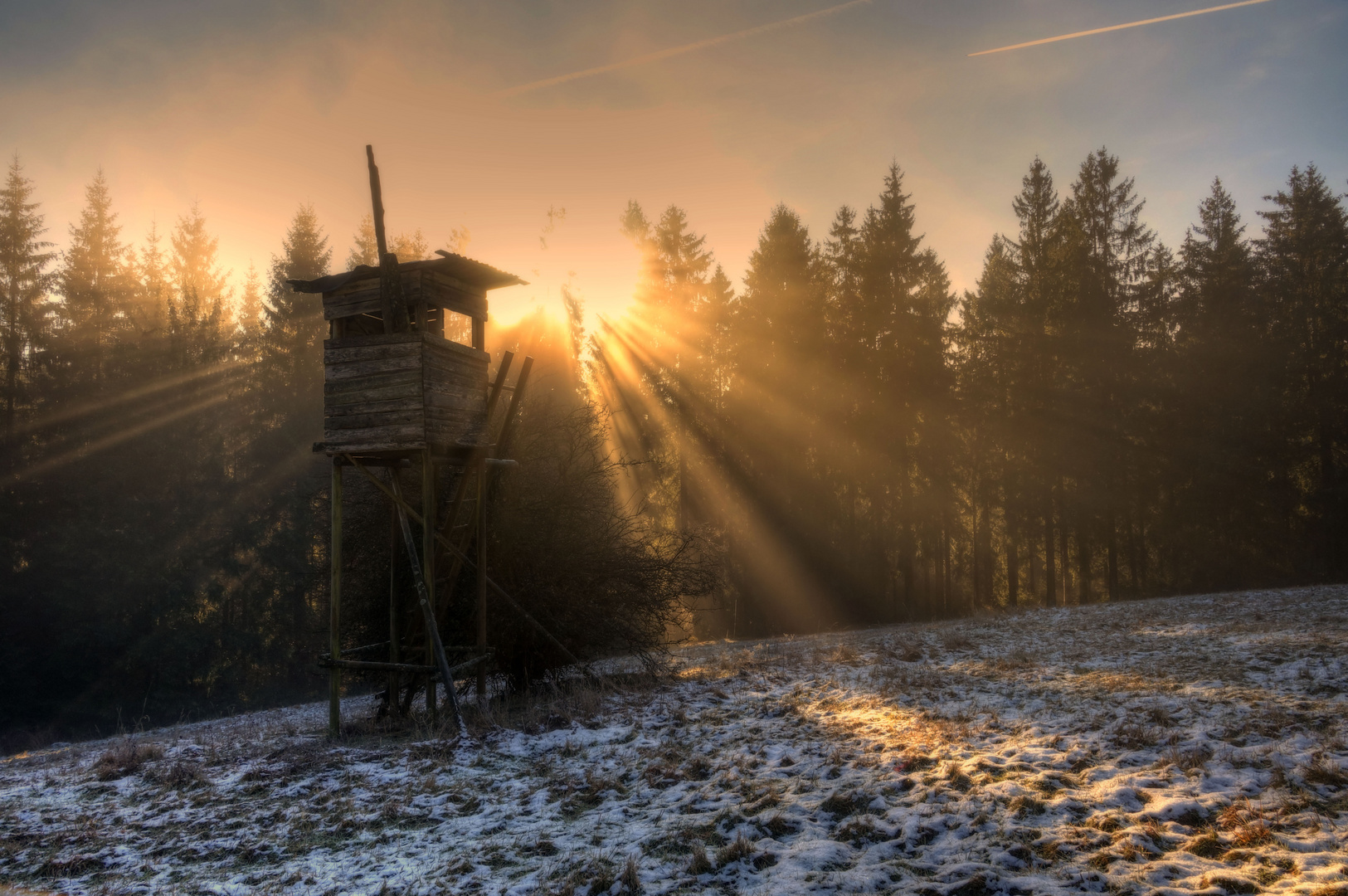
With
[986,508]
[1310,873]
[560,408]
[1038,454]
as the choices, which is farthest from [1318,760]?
[986,508]

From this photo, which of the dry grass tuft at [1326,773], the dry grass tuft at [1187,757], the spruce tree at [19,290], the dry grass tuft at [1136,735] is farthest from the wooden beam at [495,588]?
the spruce tree at [19,290]

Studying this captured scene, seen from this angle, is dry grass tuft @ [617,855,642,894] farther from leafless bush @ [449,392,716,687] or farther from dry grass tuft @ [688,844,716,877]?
leafless bush @ [449,392,716,687]

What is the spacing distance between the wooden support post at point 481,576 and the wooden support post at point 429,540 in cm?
93

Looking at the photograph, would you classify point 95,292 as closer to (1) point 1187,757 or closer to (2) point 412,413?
(2) point 412,413

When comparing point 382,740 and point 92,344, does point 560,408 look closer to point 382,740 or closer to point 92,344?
point 382,740

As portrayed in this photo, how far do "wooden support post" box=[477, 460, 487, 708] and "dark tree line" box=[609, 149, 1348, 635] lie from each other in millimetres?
16929

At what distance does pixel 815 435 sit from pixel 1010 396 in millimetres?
8504

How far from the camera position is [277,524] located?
32000mm

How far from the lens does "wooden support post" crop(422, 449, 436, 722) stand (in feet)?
34.9

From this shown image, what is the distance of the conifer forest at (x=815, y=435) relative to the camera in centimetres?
2895

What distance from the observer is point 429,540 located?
1101cm

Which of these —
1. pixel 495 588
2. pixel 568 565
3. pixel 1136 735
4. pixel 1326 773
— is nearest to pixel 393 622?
pixel 495 588

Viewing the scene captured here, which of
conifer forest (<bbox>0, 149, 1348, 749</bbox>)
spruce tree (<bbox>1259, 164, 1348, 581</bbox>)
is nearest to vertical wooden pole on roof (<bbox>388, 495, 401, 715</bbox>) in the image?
conifer forest (<bbox>0, 149, 1348, 749</bbox>)

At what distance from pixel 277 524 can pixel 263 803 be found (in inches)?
1104
